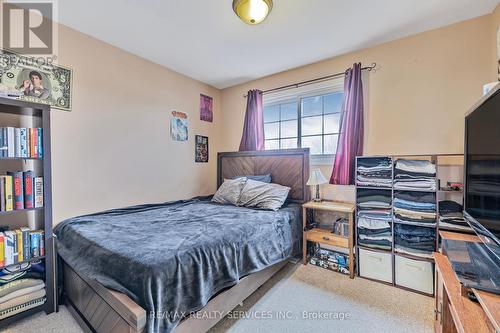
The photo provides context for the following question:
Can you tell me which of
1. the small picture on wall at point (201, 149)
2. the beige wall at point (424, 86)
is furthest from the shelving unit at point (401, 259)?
the small picture on wall at point (201, 149)

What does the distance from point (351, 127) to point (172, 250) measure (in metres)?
2.21

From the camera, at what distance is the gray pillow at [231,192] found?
280 centimetres

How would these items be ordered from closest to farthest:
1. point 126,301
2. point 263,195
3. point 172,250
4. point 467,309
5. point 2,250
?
point 467,309 → point 126,301 → point 172,250 → point 2,250 → point 263,195

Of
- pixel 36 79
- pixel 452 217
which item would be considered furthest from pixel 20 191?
pixel 452 217

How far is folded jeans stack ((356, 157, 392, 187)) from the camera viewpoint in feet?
6.89

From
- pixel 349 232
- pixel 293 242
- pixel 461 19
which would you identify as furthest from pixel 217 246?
pixel 461 19

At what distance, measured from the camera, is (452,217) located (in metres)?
1.83

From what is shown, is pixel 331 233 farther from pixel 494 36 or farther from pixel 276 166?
pixel 494 36

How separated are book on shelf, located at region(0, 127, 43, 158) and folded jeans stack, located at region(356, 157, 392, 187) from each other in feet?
9.05

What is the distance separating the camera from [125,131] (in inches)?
99.1

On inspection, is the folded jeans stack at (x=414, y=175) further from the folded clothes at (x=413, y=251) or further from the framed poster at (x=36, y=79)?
the framed poster at (x=36, y=79)

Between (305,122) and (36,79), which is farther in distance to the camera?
(305,122)

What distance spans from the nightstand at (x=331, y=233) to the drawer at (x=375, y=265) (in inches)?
4.1

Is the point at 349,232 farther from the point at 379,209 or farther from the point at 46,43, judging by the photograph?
the point at 46,43
